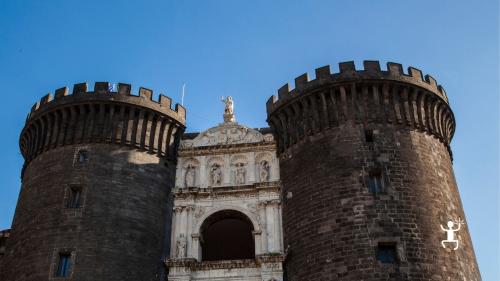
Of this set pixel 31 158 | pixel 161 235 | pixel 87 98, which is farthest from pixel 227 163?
pixel 31 158

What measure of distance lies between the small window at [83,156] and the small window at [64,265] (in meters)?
4.40

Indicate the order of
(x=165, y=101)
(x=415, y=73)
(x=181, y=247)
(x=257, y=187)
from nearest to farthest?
(x=181, y=247) → (x=257, y=187) → (x=415, y=73) → (x=165, y=101)

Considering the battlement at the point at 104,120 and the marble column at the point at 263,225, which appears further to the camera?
the battlement at the point at 104,120

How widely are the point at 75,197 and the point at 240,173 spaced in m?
7.10

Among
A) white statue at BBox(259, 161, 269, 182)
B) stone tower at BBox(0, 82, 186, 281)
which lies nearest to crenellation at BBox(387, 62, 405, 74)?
white statue at BBox(259, 161, 269, 182)

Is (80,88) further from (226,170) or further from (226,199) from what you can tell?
(226,199)

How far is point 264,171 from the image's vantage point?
25.6 metres

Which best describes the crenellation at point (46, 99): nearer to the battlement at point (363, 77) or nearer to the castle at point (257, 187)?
the castle at point (257, 187)

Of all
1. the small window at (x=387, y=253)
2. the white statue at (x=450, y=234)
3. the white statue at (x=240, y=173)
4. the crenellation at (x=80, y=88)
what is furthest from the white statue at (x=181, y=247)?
the white statue at (x=450, y=234)

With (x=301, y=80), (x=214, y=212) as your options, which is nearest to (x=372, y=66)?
(x=301, y=80)

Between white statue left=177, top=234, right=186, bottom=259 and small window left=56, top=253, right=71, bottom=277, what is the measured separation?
13.9 ft

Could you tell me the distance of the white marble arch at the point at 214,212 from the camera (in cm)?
2338

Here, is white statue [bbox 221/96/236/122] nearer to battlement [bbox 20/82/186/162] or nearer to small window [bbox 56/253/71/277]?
battlement [bbox 20/82/186/162]

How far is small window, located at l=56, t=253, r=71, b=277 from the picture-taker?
2230 cm
